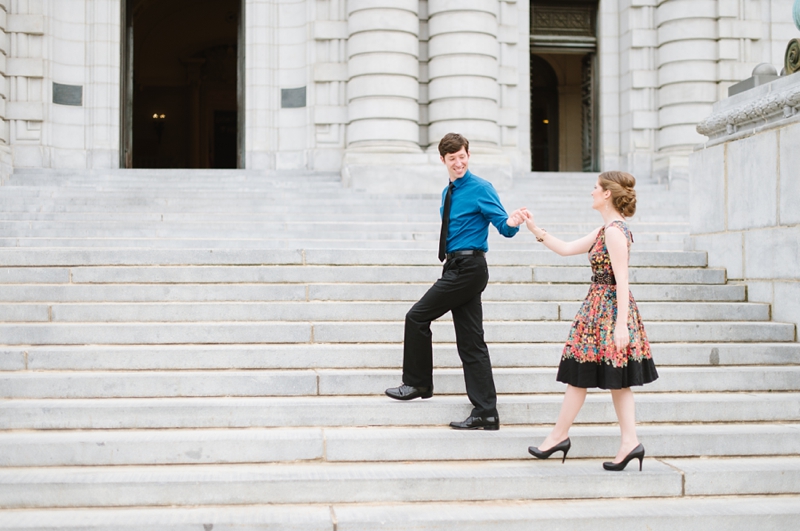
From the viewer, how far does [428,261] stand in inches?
321

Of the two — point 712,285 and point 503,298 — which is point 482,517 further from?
point 712,285

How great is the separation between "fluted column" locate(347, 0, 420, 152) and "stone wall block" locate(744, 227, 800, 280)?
Answer: 26.8ft

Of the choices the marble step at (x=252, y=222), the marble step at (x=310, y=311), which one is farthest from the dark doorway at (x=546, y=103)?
the marble step at (x=310, y=311)

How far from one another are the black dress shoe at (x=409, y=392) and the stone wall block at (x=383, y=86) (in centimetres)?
1013

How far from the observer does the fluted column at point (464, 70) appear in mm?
14969

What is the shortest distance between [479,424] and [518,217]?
1567mm

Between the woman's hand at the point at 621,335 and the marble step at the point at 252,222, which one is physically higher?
the marble step at the point at 252,222

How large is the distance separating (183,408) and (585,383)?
110 inches

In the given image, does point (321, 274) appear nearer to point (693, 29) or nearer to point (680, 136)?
point (680, 136)

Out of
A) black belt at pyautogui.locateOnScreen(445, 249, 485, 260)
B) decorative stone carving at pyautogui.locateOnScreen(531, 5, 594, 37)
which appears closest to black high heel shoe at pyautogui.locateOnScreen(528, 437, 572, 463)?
black belt at pyautogui.locateOnScreen(445, 249, 485, 260)

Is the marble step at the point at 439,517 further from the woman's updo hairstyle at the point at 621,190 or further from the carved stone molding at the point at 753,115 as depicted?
the carved stone molding at the point at 753,115

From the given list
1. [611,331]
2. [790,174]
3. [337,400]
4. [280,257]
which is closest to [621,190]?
[611,331]

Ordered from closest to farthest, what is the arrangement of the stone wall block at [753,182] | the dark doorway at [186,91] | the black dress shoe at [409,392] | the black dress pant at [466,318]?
the black dress pant at [466,318] → the black dress shoe at [409,392] → the stone wall block at [753,182] → the dark doorway at [186,91]

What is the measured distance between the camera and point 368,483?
4.86 metres
